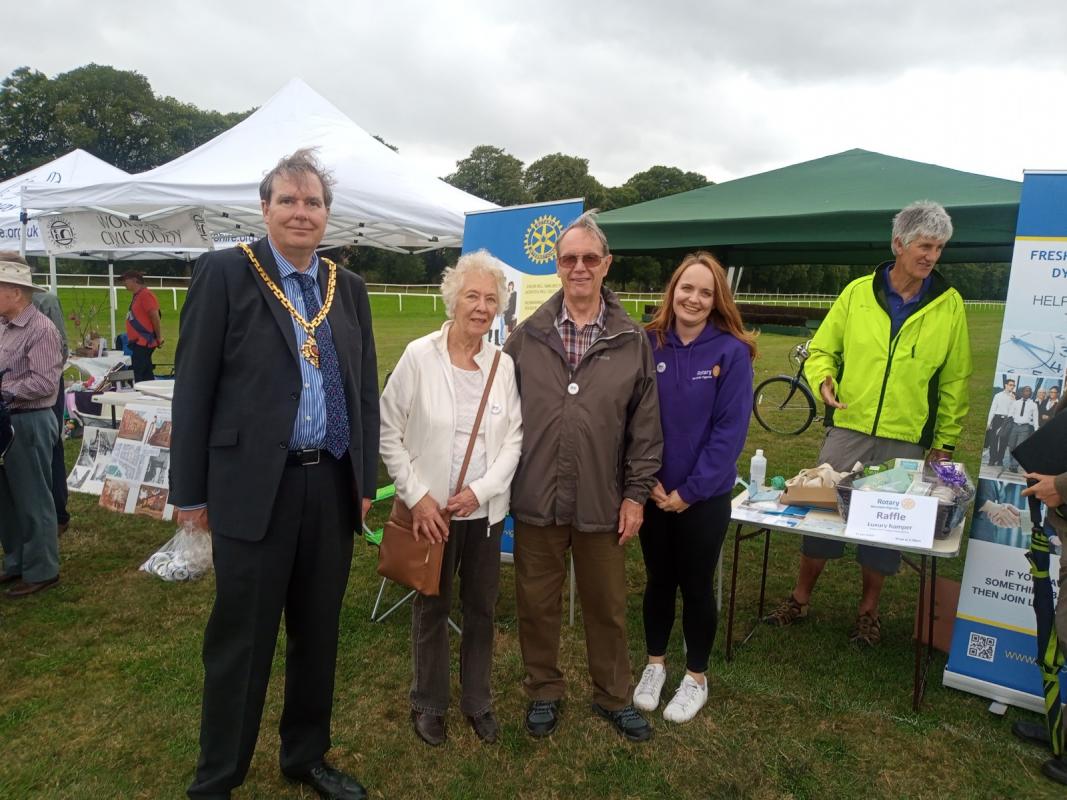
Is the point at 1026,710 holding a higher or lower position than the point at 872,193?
lower

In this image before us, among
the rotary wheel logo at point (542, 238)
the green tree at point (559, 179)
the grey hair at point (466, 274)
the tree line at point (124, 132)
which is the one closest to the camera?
the grey hair at point (466, 274)

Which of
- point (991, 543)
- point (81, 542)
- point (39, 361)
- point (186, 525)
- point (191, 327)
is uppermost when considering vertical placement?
point (191, 327)

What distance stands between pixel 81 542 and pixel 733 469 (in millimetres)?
4394

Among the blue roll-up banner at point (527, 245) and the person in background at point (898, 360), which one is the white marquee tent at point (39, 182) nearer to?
the blue roll-up banner at point (527, 245)

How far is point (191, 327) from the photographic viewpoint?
181 cm

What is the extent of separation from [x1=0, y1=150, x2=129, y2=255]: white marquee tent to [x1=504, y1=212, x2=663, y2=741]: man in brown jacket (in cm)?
921

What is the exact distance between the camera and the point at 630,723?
266 cm

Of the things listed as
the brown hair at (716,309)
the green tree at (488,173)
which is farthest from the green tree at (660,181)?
the brown hair at (716,309)

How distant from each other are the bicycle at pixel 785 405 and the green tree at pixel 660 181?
139 ft

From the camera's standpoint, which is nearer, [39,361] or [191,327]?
[191,327]

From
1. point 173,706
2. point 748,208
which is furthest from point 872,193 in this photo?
point 173,706

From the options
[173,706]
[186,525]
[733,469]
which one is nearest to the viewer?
[186,525]

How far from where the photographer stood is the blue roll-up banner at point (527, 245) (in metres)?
3.97

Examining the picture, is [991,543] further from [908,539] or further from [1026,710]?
[1026,710]
